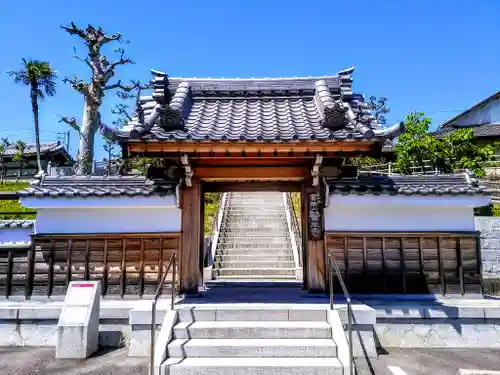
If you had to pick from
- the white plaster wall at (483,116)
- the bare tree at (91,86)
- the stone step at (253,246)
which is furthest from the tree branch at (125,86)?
the white plaster wall at (483,116)

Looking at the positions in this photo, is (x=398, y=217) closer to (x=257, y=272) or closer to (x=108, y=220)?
(x=108, y=220)

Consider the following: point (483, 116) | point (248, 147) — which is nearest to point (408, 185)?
point (248, 147)

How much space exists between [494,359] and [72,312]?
7185mm

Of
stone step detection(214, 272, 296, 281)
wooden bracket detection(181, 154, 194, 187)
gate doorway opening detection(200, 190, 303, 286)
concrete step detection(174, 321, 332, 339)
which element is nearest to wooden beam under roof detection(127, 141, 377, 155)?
wooden bracket detection(181, 154, 194, 187)

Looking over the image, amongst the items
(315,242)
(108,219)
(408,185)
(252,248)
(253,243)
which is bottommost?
(252,248)

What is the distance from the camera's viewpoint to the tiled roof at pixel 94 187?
7461 mm

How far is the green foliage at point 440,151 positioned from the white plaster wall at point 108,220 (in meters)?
14.9

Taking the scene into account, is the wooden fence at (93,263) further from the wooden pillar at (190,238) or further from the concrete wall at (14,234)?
the concrete wall at (14,234)

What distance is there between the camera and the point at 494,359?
6.14 m

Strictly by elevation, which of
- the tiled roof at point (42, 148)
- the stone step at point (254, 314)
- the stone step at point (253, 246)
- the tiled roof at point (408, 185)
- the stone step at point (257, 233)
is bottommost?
the stone step at point (254, 314)

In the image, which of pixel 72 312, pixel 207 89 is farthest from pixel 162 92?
pixel 72 312

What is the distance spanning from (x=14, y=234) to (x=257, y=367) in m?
6.54

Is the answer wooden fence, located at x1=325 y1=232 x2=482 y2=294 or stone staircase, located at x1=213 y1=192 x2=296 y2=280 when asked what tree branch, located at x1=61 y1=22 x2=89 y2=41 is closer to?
stone staircase, located at x1=213 y1=192 x2=296 y2=280

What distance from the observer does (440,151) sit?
18047 millimetres
